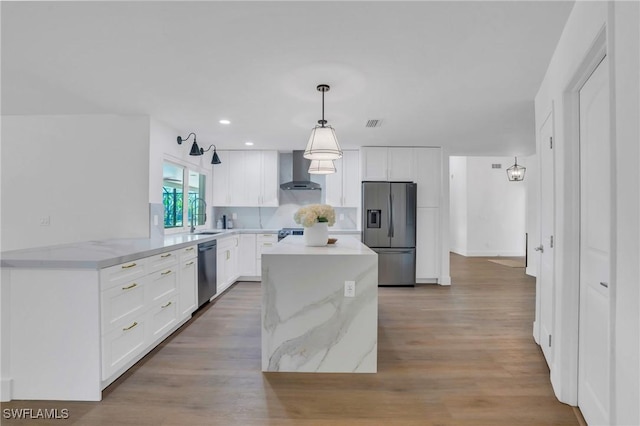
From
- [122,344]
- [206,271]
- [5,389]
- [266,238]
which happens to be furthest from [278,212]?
[5,389]

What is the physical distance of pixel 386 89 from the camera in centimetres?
295

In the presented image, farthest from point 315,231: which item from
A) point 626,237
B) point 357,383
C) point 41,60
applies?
point 41,60

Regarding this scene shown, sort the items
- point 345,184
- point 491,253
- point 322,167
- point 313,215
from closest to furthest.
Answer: point 313,215, point 322,167, point 345,184, point 491,253

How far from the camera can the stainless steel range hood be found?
5582 millimetres

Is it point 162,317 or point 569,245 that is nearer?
point 569,245

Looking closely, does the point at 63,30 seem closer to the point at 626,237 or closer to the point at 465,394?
the point at 626,237

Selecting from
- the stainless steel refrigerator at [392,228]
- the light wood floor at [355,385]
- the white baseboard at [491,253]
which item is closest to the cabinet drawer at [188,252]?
the light wood floor at [355,385]

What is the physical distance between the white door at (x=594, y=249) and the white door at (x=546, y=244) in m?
0.37

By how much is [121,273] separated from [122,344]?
0.51 meters

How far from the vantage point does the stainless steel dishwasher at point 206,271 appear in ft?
12.6

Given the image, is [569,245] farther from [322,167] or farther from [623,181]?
[322,167]

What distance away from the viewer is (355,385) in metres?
2.27

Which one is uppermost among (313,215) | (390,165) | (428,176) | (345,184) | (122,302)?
(390,165)

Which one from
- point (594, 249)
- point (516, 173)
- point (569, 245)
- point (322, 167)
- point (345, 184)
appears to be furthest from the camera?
point (516, 173)
